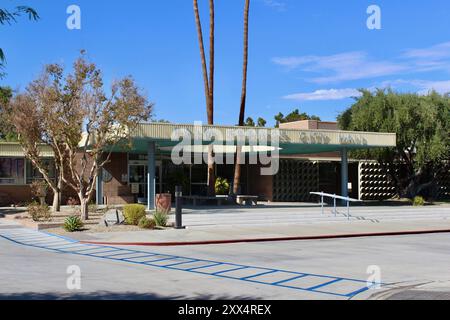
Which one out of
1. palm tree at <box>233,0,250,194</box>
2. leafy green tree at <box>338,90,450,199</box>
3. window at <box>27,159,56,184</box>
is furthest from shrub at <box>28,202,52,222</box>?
leafy green tree at <box>338,90,450,199</box>

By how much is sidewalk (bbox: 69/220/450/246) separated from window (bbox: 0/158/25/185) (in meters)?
17.8

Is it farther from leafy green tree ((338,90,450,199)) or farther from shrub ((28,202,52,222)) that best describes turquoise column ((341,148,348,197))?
shrub ((28,202,52,222))

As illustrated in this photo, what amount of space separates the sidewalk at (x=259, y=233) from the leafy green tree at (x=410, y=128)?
13242 mm

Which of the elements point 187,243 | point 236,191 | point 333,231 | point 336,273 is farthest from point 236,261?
point 236,191

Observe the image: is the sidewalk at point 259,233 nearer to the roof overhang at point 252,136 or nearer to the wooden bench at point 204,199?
the roof overhang at point 252,136

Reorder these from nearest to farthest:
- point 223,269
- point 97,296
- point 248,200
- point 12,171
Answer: point 97,296, point 223,269, point 248,200, point 12,171

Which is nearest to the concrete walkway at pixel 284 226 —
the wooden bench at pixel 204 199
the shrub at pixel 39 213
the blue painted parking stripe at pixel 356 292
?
the shrub at pixel 39 213

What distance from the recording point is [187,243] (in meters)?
17.4

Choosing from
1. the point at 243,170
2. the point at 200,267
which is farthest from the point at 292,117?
the point at 200,267

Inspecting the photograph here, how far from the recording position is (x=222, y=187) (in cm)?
3897

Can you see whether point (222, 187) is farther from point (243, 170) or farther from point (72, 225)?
point (72, 225)

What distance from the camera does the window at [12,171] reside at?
35.1 m

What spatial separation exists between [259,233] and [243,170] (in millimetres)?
19987
